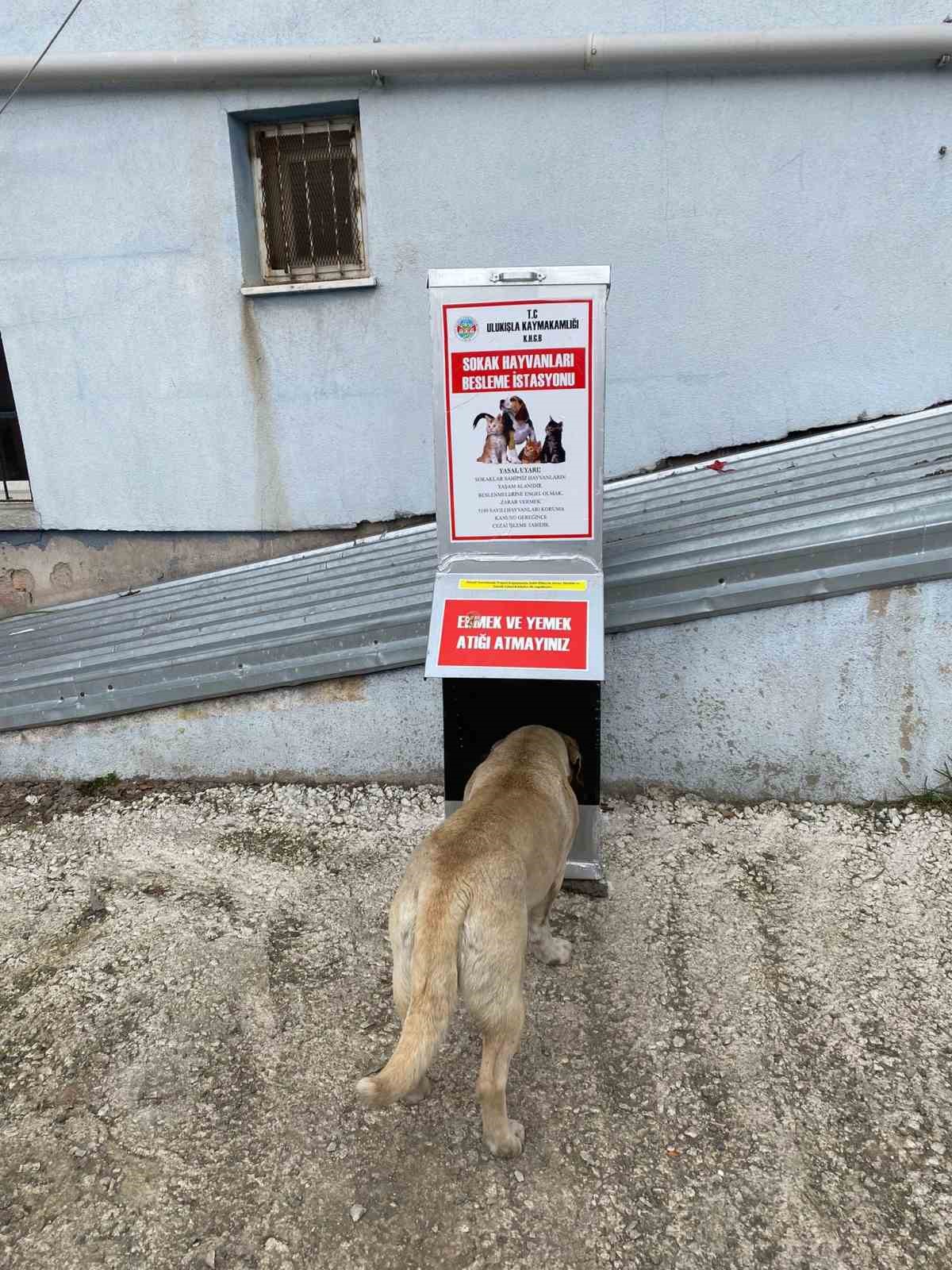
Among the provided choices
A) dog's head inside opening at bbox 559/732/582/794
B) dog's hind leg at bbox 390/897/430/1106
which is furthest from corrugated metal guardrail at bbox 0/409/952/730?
dog's hind leg at bbox 390/897/430/1106

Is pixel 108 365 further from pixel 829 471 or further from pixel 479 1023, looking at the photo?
pixel 479 1023

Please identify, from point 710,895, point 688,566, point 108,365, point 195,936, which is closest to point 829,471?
point 688,566

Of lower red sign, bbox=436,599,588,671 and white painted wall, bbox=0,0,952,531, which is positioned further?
white painted wall, bbox=0,0,952,531

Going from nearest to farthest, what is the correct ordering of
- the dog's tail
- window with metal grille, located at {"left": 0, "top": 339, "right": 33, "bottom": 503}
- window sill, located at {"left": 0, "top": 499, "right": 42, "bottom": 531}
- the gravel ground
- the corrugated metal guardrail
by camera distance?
the dog's tail → the gravel ground → the corrugated metal guardrail → window sill, located at {"left": 0, "top": 499, "right": 42, "bottom": 531} → window with metal grille, located at {"left": 0, "top": 339, "right": 33, "bottom": 503}

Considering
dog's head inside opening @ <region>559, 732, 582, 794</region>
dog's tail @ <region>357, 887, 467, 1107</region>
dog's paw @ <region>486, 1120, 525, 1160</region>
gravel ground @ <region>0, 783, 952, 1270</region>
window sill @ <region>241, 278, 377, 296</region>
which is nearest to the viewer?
dog's tail @ <region>357, 887, 467, 1107</region>

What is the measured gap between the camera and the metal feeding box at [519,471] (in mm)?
3141

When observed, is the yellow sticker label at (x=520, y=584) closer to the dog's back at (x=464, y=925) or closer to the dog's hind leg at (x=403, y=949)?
the dog's back at (x=464, y=925)

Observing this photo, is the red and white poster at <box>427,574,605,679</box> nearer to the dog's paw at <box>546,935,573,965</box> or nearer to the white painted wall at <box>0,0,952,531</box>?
the dog's paw at <box>546,935,573,965</box>

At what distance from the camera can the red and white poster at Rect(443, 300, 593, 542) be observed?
10.4 ft

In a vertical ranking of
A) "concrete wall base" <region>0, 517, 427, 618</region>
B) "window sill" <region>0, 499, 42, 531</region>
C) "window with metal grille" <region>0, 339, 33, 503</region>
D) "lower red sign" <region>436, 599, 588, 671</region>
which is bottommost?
"concrete wall base" <region>0, 517, 427, 618</region>

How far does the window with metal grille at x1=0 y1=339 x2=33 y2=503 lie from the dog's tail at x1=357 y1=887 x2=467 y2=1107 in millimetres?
6210

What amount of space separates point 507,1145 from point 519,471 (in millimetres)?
2416

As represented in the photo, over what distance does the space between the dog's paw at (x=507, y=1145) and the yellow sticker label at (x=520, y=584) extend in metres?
1.95

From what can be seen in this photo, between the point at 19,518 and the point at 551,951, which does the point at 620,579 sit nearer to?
the point at 551,951
